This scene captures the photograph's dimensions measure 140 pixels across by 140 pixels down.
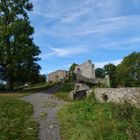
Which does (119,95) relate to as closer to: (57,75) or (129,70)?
(57,75)

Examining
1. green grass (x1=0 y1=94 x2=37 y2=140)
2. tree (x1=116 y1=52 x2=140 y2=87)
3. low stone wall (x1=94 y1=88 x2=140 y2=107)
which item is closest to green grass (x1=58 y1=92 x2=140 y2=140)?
green grass (x1=0 y1=94 x2=37 y2=140)

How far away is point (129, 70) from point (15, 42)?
38.1m

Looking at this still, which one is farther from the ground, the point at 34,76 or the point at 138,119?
the point at 34,76

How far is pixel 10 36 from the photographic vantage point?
122ft

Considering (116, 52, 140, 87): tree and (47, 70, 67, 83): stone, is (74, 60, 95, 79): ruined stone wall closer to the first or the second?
(47, 70, 67, 83): stone

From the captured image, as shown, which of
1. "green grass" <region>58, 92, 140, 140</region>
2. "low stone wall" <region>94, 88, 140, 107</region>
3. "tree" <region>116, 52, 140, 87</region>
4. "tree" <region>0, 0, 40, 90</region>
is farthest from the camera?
"tree" <region>116, 52, 140, 87</region>

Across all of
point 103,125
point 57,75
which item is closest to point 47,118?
point 103,125

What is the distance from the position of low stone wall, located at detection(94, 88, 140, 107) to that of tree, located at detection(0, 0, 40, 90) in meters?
13.6

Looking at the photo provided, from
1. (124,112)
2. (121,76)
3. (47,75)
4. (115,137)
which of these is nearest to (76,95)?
(124,112)

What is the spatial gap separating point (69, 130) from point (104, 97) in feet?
29.4

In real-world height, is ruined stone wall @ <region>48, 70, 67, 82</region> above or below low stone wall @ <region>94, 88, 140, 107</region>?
above

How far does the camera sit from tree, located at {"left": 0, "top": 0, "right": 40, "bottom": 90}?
36156mm

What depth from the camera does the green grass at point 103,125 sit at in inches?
461

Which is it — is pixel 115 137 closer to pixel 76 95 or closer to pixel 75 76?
pixel 76 95
